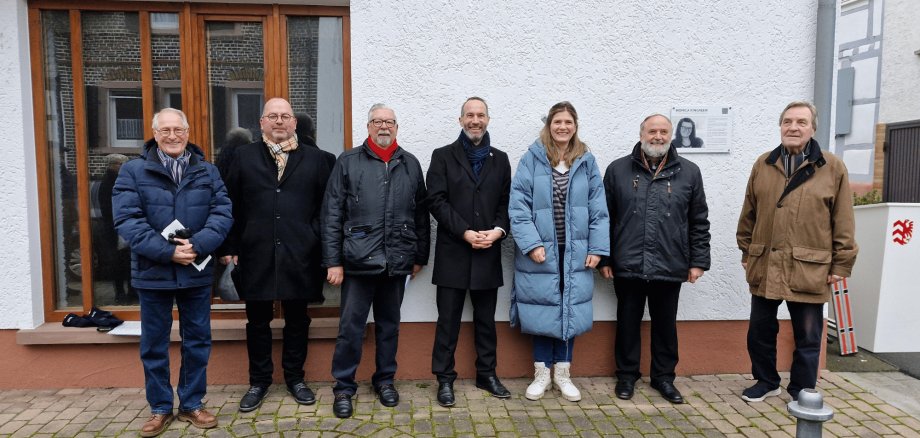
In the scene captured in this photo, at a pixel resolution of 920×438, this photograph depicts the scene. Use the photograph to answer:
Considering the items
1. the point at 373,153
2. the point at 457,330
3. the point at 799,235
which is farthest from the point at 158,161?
the point at 799,235

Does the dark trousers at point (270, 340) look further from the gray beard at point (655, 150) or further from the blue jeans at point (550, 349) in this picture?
the gray beard at point (655, 150)

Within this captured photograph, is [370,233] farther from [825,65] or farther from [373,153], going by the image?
[825,65]

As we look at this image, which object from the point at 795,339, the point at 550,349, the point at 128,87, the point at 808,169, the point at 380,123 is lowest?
the point at 550,349

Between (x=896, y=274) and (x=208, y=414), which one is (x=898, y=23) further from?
(x=208, y=414)

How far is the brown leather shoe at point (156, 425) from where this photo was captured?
11.2 ft

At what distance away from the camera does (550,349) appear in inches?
163

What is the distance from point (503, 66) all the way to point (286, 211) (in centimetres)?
185

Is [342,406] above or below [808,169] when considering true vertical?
below

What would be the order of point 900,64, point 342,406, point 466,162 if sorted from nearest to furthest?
point 342,406
point 466,162
point 900,64

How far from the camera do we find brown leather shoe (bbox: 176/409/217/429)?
140 inches

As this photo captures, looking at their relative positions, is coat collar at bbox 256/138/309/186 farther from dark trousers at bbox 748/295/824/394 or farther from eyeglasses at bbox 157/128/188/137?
dark trousers at bbox 748/295/824/394

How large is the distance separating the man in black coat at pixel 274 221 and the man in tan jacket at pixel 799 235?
295cm

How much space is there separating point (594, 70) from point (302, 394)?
308 centimetres

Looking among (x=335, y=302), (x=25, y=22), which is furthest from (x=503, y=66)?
(x=25, y=22)
